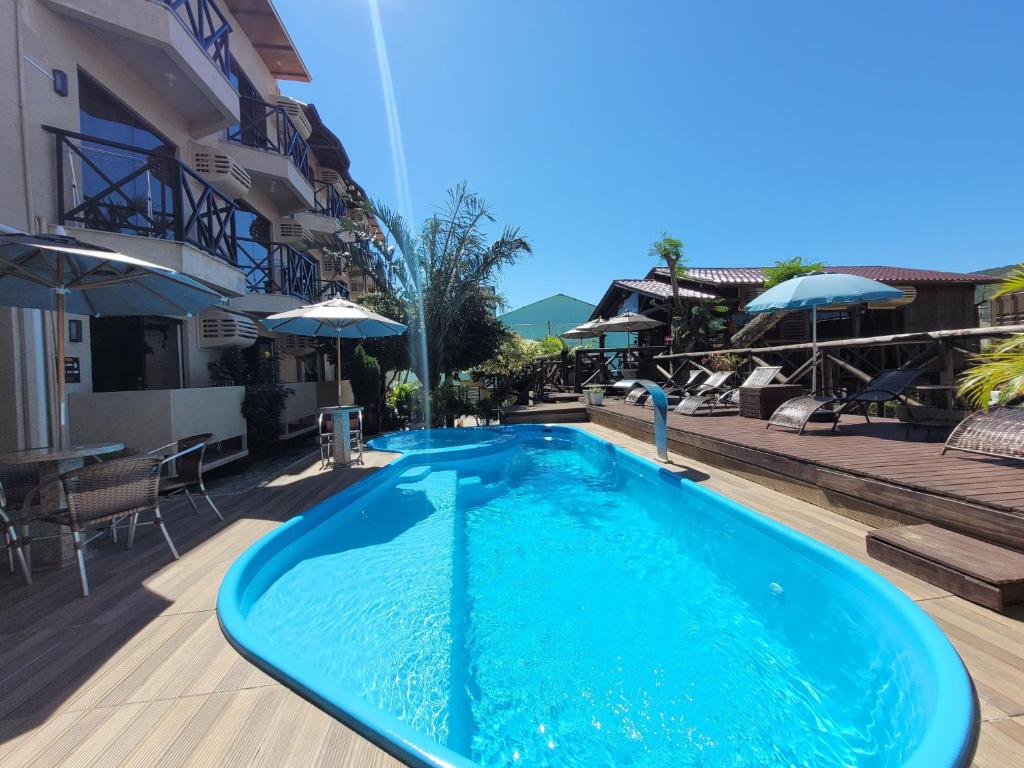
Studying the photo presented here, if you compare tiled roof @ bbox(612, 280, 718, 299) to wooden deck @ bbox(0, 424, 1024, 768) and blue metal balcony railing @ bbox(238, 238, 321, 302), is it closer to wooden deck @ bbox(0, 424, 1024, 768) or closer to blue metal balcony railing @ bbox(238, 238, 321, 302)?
blue metal balcony railing @ bbox(238, 238, 321, 302)

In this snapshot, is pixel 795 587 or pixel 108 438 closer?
pixel 795 587

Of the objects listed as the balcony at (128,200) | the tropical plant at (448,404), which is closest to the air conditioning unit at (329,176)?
the tropical plant at (448,404)

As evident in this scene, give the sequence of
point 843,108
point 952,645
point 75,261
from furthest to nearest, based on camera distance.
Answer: point 843,108
point 75,261
point 952,645

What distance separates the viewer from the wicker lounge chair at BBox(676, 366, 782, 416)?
24.4 ft

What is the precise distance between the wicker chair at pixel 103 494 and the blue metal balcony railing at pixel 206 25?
7.06 meters

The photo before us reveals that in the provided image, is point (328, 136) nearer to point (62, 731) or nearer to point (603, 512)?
point (603, 512)

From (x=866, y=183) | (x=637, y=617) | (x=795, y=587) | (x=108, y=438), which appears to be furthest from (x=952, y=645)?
(x=866, y=183)

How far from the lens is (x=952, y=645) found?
1.88 metres

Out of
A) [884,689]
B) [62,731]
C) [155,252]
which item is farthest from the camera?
[155,252]

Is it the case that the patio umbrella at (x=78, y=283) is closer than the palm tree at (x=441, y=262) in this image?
Yes

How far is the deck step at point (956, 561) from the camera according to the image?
2.12 meters

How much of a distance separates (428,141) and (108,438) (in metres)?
10.6

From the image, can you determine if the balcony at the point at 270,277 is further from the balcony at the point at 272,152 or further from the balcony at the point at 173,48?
the balcony at the point at 173,48

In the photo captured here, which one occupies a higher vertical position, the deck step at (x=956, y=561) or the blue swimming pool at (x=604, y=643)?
the deck step at (x=956, y=561)
